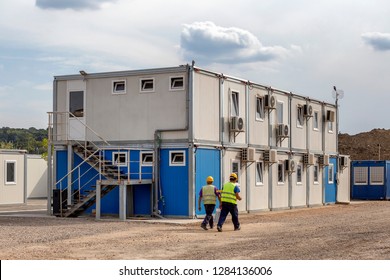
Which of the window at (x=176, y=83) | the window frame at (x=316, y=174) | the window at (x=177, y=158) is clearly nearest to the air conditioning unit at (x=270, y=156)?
the window frame at (x=316, y=174)

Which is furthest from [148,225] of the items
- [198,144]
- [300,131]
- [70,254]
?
[300,131]

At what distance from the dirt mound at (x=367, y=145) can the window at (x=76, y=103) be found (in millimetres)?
46690

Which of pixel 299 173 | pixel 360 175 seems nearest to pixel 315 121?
pixel 299 173

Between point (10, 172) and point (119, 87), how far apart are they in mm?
12457

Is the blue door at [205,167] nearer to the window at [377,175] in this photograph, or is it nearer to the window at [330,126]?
the window at [330,126]

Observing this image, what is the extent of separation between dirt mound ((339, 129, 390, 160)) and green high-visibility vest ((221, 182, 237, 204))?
51.8m

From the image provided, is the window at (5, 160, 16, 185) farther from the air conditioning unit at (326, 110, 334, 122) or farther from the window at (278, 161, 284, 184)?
the air conditioning unit at (326, 110, 334, 122)

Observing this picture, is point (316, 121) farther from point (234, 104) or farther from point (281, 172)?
point (234, 104)

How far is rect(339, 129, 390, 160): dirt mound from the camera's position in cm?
7412

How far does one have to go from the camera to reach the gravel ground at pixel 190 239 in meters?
16.4

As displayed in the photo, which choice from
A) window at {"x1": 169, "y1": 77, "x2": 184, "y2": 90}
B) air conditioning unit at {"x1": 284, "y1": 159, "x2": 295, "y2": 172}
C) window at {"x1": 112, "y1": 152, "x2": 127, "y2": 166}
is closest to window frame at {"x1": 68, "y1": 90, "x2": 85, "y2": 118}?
window at {"x1": 112, "y1": 152, "x2": 127, "y2": 166}

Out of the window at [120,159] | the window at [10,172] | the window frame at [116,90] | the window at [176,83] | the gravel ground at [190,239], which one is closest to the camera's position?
the gravel ground at [190,239]

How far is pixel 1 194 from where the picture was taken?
129ft

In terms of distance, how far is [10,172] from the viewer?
39844 mm
